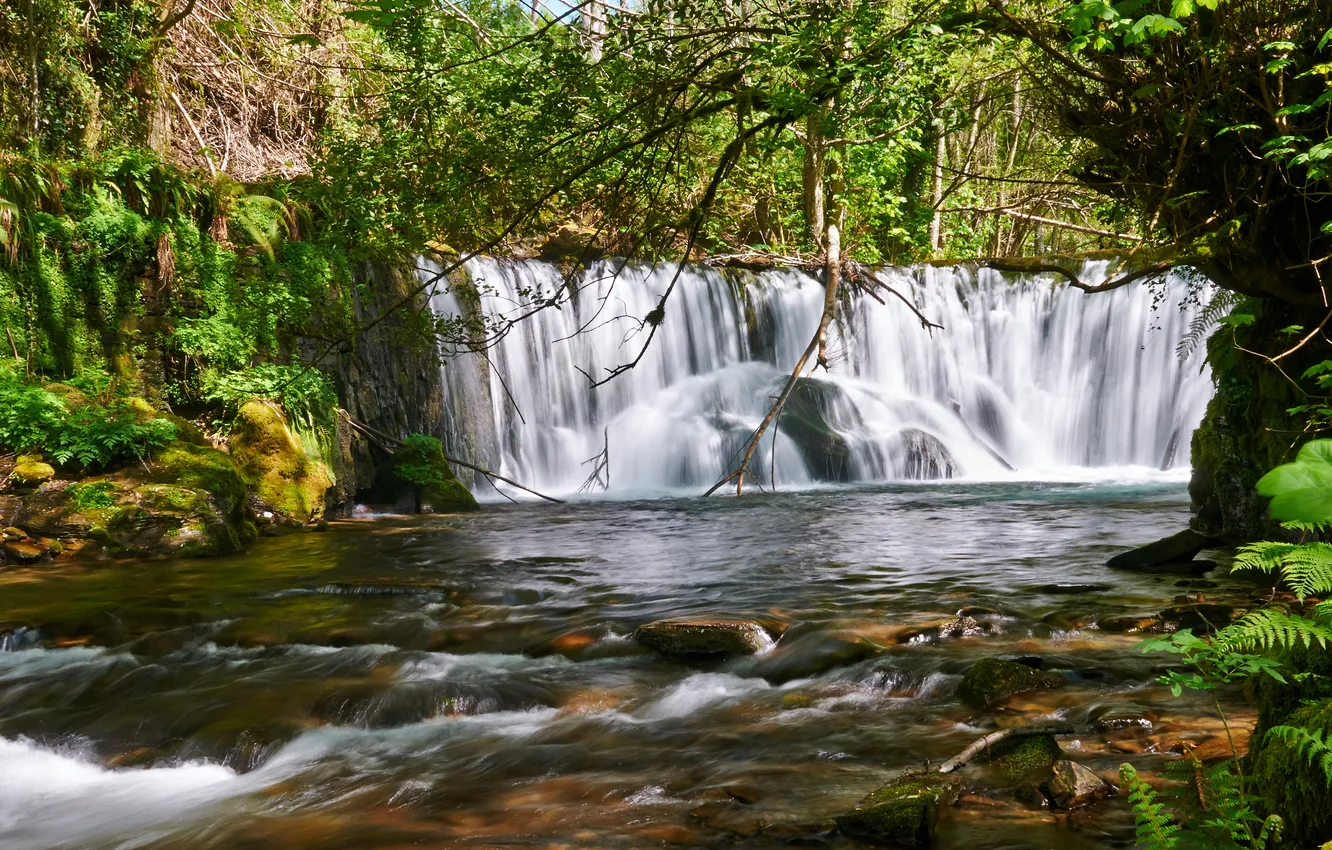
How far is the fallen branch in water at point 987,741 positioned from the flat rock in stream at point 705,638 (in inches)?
78.8

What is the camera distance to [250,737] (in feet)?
14.9

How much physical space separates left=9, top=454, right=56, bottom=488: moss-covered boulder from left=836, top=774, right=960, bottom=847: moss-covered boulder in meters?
9.05

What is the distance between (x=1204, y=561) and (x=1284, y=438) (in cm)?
127

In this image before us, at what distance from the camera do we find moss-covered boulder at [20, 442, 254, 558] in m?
9.21

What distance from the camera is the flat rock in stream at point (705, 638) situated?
5.44 metres

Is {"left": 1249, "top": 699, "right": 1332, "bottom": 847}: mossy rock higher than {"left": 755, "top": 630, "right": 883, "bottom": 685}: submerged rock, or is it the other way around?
{"left": 1249, "top": 699, "right": 1332, "bottom": 847}: mossy rock

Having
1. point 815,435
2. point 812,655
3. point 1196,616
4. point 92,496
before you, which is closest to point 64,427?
point 92,496

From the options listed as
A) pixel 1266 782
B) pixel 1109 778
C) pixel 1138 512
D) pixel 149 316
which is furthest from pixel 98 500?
pixel 1138 512

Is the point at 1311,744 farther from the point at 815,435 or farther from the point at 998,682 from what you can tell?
the point at 815,435

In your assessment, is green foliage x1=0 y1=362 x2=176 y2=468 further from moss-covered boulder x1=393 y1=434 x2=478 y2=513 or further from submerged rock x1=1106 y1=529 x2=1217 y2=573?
submerged rock x1=1106 y1=529 x2=1217 y2=573

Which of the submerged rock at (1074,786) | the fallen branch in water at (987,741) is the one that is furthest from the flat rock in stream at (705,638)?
the submerged rock at (1074,786)

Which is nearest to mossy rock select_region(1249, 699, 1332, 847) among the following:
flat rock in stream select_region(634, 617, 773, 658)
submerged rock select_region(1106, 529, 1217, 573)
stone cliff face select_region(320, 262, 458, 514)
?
flat rock in stream select_region(634, 617, 773, 658)

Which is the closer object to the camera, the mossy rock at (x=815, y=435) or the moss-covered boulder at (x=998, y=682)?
the moss-covered boulder at (x=998, y=682)

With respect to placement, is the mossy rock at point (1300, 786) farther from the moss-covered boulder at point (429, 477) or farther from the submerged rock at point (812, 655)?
the moss-covered boulder at point (429, 477)
